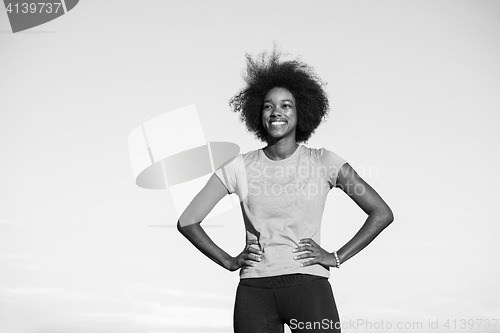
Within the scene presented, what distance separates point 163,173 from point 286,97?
3245 millimetres

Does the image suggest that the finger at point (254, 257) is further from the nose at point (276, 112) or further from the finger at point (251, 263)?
the nose at point (276, 112)

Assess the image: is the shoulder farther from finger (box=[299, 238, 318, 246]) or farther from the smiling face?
finger (box=[299, 238, 318, 246])

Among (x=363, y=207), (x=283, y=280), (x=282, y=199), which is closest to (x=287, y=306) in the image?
(x=283, y=280)

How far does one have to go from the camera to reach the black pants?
3.62 metres

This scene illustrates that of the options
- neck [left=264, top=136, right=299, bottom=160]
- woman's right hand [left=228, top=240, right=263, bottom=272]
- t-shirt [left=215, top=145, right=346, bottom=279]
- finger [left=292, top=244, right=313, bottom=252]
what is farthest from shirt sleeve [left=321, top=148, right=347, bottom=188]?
woman's right hand [left=228, top=240, right=263, bottom=272]

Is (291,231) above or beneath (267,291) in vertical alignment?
above

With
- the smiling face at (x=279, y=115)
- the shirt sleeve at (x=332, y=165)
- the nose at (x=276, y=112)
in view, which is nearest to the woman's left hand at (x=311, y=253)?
the shirt sleeve at (x=332, y=165)

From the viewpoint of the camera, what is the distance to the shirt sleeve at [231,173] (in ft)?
13.2

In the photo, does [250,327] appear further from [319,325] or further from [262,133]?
[262,133]

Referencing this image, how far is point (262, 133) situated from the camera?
15.3ft

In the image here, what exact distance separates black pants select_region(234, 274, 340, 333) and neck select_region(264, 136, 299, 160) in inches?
30.7

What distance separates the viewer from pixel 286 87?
4.49 metres

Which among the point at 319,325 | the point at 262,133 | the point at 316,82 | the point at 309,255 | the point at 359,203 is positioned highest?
the point at 316,82

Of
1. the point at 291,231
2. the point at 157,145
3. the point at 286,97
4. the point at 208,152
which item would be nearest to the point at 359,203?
the point at 291,231
